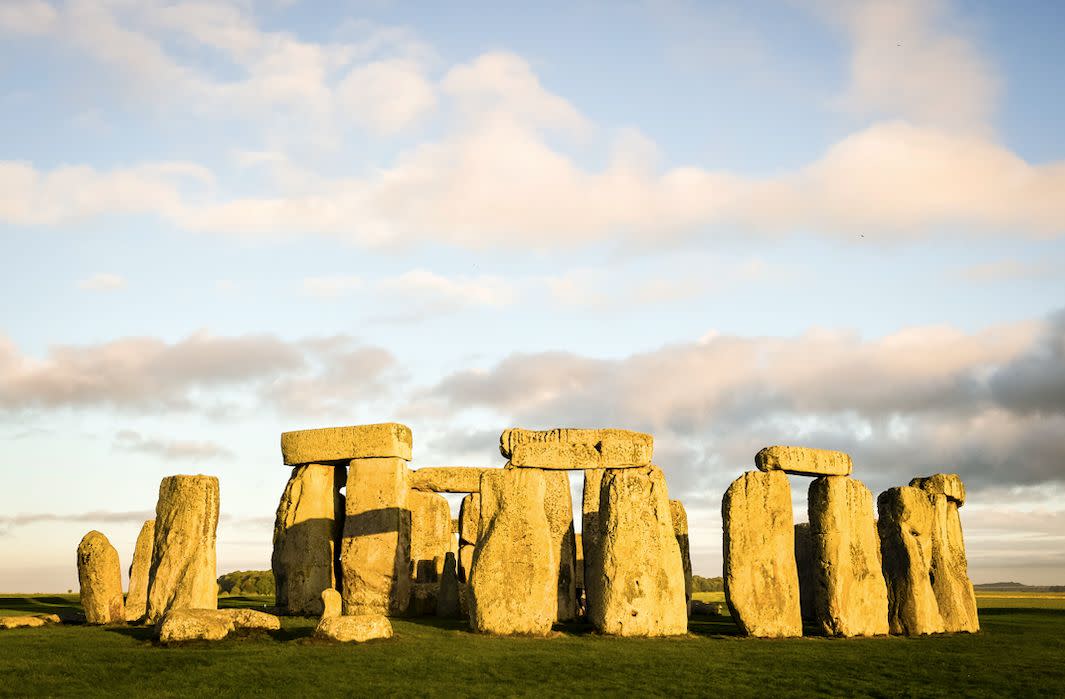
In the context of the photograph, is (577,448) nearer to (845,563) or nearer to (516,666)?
(845,563)

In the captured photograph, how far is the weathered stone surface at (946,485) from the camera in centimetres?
2128

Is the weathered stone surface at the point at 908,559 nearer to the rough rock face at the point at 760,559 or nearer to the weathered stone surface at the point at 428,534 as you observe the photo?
the rough rock face at the point at 760,559

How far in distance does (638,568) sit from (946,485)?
25.9 feet

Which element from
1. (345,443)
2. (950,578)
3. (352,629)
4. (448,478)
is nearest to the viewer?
(352,629)

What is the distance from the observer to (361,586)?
2164 cm

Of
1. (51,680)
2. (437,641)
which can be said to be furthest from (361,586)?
(51,680)

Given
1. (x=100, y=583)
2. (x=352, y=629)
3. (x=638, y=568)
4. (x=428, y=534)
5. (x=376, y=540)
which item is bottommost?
(x=352, y=629)

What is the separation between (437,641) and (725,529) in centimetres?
557

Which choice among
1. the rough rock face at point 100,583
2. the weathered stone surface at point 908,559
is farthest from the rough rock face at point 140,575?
the weathered stone surface at point 908,559

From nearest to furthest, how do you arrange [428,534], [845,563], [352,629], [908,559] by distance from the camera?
[352,629] < [845,563] < [908,559] < [428,534]

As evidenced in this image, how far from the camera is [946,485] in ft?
70.0

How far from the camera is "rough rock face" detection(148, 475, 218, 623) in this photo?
1802 centimetres

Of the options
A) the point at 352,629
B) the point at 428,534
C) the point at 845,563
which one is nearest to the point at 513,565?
the point at 352,629

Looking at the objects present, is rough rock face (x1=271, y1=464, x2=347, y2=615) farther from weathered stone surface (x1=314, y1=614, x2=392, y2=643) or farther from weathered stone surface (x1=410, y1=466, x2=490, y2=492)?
weathered stone surface (x1=314, y1=614, x2=392, y2=643)
